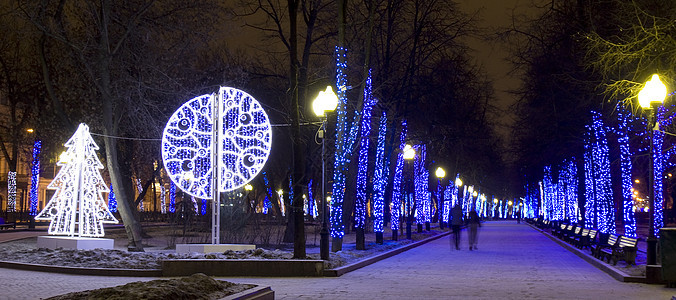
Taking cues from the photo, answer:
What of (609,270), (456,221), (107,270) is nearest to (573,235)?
(456,221)

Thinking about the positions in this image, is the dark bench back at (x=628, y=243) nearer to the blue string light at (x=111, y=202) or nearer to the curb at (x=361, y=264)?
the curb at (x=361, y=264)

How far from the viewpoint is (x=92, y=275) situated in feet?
58.3

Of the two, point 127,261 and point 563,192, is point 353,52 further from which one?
point 563,192

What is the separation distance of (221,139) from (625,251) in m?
11.1

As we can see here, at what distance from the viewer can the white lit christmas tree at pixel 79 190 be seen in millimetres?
24375

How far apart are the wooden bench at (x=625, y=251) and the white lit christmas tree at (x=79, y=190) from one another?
50.7ft

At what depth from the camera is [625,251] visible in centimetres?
1928

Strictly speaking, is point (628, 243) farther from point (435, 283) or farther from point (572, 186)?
point (572, 186)

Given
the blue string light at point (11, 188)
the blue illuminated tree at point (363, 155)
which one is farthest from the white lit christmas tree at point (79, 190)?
the blue string light at point (11, 188)

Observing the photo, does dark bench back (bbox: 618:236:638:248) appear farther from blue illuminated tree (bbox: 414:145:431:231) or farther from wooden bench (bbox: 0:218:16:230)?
wooden bench (bbox: 0:218:16:230)

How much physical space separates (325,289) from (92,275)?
6428mm

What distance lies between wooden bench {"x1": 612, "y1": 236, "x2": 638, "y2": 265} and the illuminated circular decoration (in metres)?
9.81

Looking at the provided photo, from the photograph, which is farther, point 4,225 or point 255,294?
point 4,225

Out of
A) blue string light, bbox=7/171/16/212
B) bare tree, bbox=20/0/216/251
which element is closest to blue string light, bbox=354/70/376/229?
bare tree, bbox=20/0/216/251
